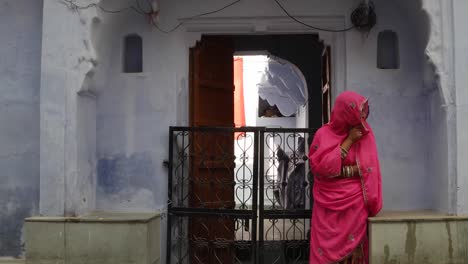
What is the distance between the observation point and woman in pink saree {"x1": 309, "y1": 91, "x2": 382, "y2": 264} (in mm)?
3742

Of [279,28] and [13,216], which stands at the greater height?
[279,28]

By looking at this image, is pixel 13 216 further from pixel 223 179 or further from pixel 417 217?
pixel 417 217

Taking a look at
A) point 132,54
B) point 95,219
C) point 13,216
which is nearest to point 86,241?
point 95,219

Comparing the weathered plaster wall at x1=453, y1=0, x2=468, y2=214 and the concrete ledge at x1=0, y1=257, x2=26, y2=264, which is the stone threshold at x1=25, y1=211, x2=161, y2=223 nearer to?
the concrete ledge at x1=0, y1=257, x2=26, y2=264

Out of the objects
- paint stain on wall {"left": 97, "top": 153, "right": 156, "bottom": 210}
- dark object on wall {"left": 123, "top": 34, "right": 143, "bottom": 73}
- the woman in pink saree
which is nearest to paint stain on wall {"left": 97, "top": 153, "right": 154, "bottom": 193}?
paint stain on wall {"left": 97, "top": 153, "right": 156, "bottom": 210}

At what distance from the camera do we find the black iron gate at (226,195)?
4.59m

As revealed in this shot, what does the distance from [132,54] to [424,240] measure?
10.8 ft

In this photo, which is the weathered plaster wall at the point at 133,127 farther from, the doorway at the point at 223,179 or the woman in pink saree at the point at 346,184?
the woman in pink saree at the point at 346,184

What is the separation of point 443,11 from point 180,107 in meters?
2.61

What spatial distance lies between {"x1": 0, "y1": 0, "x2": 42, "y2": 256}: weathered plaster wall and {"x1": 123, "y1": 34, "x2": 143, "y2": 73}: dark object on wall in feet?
2.76

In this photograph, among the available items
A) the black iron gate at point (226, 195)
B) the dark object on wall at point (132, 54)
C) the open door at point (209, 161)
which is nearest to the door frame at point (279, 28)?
the open door at point (209, 161)

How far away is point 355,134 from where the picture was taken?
12.5ft

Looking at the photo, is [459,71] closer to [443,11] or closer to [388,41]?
[443,11]

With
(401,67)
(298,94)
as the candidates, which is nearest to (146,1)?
(401,67)
